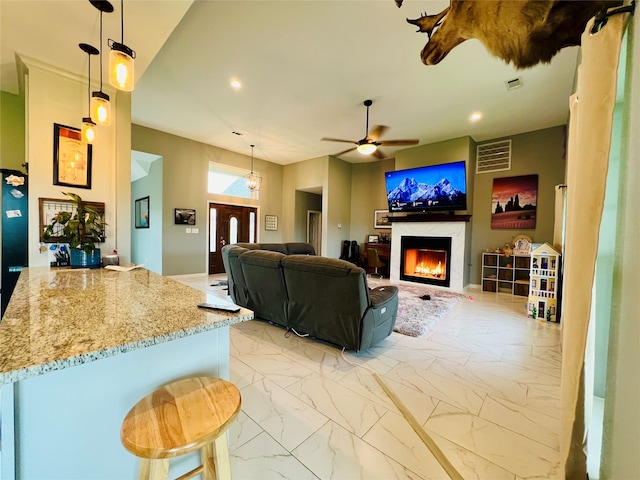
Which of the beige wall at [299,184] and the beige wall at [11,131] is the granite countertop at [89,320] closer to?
the beige wall at [11,131]

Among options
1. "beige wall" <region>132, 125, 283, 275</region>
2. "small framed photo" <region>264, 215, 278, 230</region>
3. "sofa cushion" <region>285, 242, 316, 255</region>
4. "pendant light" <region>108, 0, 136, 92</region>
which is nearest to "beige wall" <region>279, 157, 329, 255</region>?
"small framed photo" <region>264, 215, 278, 230</region>

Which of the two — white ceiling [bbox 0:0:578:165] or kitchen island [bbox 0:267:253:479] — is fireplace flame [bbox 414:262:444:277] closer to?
white ceiling [bbox 0:0:578:165]

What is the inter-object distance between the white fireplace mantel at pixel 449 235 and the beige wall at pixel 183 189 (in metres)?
4.37

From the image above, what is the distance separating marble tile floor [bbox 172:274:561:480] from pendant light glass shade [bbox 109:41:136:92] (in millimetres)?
2199

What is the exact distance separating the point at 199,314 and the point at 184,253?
5.81 meters

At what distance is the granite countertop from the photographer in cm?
69

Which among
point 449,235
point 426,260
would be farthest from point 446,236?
point 426,260

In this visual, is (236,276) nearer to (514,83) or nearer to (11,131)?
(11,131)

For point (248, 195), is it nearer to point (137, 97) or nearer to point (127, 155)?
point (137, 97)

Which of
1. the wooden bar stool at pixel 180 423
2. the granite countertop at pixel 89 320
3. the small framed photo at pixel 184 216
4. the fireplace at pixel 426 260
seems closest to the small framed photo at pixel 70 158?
the granite countertop at pixel 89 320

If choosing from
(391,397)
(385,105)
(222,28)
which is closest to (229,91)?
(222,28)

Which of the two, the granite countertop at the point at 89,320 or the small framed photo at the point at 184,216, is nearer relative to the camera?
the granite countertop at the point at 89,320

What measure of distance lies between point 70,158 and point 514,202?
6891 millimetres

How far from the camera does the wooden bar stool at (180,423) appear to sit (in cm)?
75
